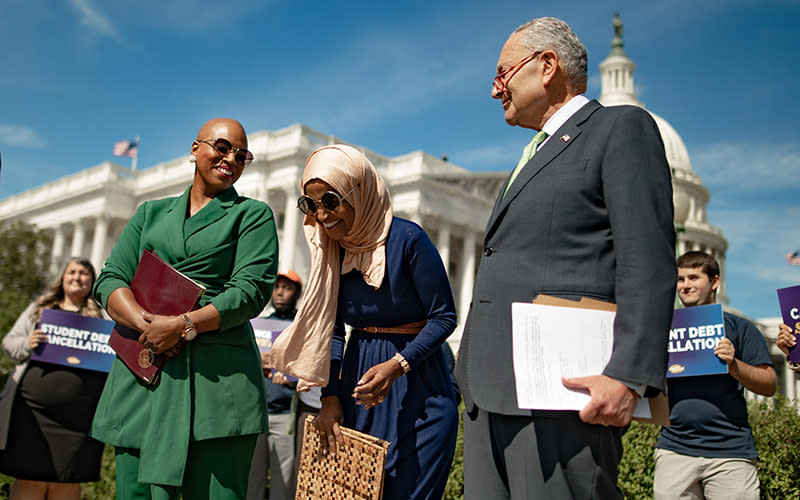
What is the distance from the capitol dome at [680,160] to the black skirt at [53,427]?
62.4 meters

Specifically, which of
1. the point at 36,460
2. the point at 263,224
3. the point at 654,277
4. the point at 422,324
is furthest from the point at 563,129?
the point at 36,460

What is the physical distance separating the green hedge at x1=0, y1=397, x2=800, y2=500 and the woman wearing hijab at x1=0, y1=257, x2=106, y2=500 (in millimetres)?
2951

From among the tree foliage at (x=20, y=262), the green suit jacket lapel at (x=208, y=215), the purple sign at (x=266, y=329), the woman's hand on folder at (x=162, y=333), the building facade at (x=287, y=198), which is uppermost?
the building facade at (x=287, y=198)

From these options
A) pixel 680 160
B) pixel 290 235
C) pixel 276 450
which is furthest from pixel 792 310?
pixel 680 160

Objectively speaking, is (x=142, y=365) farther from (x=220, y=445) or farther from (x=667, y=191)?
(x=667, y=191)

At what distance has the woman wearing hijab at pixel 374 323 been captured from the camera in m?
3.18

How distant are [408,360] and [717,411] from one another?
2.52m

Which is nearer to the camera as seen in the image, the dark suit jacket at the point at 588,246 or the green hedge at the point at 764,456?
the dark suit jacket at the point at 588,246

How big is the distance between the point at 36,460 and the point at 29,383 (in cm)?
58

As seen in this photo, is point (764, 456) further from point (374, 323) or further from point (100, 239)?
point (100, 239)

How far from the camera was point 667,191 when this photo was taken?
2188mm

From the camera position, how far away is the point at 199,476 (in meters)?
3.16

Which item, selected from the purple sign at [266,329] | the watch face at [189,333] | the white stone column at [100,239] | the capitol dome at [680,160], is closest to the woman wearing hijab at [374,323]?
the watch face at [189,333]

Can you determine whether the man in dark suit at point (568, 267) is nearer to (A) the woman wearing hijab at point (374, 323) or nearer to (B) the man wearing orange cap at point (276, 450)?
(A) the woman wearing hijab at point (374, 323)
